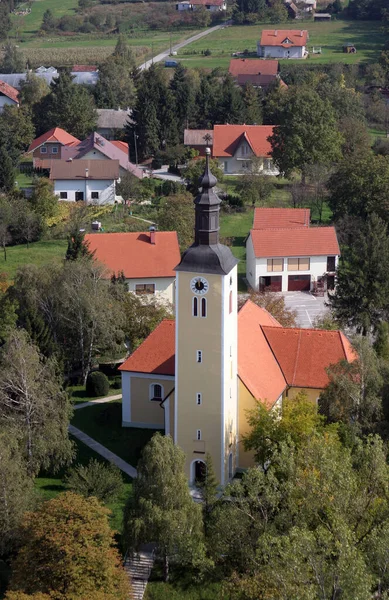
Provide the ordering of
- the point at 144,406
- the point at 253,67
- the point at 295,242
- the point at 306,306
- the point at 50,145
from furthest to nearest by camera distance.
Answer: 1. the point at 253,67
2. the point at 50,145
3. the point at 295,242
4. the point at 306,306
5. the point at 144,406

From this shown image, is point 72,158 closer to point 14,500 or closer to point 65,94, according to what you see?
point 65,94

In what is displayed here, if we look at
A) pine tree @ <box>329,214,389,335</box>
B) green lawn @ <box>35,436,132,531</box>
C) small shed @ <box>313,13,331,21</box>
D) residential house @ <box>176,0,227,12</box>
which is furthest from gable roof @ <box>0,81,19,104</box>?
green lawn @ <box>35,436,132,531</box>

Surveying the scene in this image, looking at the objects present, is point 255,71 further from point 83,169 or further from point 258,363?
point 258,363

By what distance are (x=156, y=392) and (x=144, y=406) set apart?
35.9 inches

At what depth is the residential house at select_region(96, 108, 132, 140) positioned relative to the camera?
10294 centimetres

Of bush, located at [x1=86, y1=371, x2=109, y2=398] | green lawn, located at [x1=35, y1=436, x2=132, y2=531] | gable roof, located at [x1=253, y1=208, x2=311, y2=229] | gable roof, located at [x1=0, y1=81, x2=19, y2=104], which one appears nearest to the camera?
green lawn, located at [x1=35, y1=436, x2=132, y2=531]

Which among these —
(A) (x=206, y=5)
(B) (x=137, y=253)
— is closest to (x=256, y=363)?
(B) (x=137, y=253)

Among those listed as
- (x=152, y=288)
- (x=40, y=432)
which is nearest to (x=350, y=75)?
(x=152, y=288)

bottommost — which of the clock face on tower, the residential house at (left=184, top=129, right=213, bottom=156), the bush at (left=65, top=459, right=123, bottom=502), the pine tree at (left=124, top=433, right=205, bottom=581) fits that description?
the residential house at (left=184, top=129, right=213, bottom=156)

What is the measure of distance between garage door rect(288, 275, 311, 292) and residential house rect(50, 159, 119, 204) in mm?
21575

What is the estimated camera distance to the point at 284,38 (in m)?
136

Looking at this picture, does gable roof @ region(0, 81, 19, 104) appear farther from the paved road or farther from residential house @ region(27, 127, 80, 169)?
the paved road

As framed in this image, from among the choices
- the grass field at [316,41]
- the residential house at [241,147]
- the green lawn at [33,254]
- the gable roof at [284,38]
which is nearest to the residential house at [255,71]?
the grass field at [316,41]

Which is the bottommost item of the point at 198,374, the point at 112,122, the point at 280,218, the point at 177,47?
the point at 177,47
